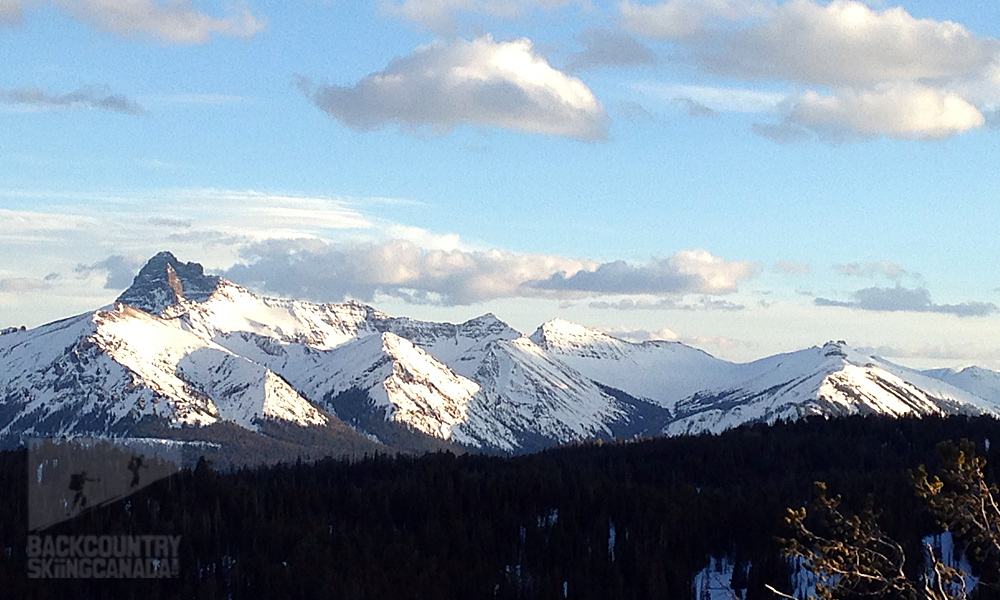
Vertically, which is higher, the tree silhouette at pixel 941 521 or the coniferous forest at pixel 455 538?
the tree silhouette at pixel 941 521

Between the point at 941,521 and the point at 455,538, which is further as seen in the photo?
the point at 455,538

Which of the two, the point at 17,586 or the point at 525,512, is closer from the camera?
the point at 17,586

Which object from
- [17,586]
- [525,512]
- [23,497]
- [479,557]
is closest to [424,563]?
[479,557]

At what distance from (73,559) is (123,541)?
7622 millimetres

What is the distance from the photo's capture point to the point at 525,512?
188m

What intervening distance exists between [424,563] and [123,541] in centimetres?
4356

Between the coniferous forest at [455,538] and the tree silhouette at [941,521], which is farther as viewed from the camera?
the coniferous forest at [455,538]

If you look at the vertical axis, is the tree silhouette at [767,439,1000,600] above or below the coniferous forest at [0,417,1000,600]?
above

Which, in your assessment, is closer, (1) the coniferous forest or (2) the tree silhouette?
(2) the tree silhouette

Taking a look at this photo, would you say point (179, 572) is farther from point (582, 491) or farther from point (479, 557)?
point (582, 491)

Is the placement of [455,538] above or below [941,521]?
below

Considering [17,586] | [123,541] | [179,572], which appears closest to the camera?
[17,586]

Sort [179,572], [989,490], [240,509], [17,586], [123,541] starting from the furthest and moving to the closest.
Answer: [240,509] → [123,541] → [179,572] → [17,586] → [989,490]

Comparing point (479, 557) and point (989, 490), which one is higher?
point (989, 490)
